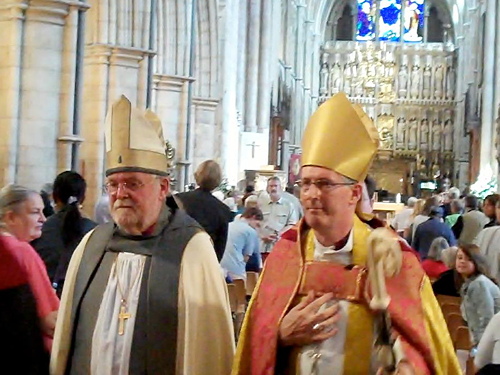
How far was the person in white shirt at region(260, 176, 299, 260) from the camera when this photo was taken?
10969 mm

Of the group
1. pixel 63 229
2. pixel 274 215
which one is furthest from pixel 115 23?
pixel 63 229

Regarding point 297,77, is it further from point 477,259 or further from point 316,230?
point 316,230

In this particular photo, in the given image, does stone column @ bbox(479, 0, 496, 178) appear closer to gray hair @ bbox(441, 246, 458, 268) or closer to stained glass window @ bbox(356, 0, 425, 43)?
stained glass window @ bbox(356, 0, 425, 43)

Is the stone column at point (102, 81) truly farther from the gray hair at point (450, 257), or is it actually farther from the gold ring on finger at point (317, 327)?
the gold ring on finger at point (317, 327)

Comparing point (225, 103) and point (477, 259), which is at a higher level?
point (225, 103)

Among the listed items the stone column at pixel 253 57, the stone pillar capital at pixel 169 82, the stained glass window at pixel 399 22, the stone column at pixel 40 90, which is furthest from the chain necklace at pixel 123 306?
the stained glass window at pixel 399 22

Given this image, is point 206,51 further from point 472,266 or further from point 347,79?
point 347,79

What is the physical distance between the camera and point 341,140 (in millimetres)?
3121

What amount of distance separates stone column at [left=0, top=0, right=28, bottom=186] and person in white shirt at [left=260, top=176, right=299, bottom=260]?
3.17 m

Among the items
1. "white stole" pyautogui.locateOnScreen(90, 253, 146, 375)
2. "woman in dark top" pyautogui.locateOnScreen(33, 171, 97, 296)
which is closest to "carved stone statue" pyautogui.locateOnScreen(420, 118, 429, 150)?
"woman in dark top" pyautogui.locateOnScreen(33, 171, 97, 296)

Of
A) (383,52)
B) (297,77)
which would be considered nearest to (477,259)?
(297,77)

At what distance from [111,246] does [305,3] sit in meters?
41.7

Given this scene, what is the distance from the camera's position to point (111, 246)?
11.5 ft

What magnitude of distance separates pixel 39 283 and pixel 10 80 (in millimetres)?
8482
